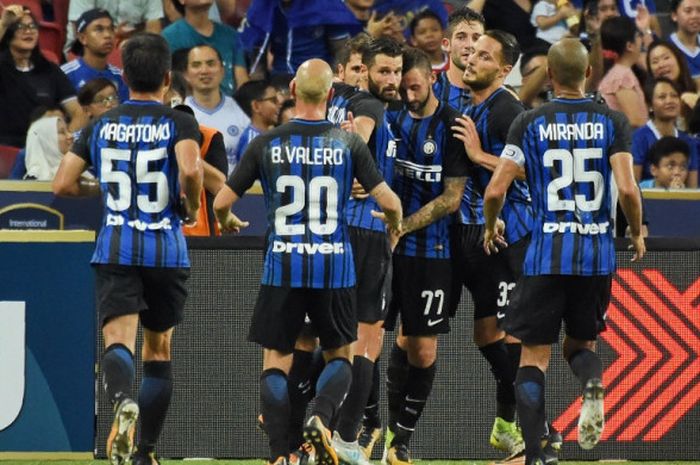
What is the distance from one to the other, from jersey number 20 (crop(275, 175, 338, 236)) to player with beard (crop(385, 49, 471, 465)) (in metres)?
1.11

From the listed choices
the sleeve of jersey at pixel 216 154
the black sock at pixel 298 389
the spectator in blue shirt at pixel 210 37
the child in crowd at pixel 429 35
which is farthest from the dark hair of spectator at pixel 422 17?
the black sock at pixel 298 389

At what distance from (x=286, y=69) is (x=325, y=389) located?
5910mm

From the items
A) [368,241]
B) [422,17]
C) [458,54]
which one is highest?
[422,17]

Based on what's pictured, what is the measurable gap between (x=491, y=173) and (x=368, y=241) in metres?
0.85

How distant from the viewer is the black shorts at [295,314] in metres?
7.62

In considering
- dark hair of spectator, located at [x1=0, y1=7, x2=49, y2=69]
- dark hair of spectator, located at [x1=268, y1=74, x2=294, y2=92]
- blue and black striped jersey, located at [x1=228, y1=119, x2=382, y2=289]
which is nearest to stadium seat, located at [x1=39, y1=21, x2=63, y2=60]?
dark hair of spectator, located at [x1=0, y1=7, x2=49, y2=69]

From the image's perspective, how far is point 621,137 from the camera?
7.59m

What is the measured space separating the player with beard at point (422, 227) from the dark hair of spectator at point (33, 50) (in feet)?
15.2

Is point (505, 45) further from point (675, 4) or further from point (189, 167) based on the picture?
point (675, 4)

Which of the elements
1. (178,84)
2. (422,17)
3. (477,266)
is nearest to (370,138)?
(477,266)

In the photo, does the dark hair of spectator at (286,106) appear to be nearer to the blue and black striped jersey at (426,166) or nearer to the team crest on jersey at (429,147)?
the blue and black striped jersey at (426,166)

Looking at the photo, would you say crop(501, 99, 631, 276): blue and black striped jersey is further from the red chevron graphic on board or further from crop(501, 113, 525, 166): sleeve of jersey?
the red chevron graphic on board

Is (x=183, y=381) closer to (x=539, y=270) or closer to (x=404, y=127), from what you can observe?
(x=404, y=127)

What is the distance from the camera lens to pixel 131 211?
7.69 meters
